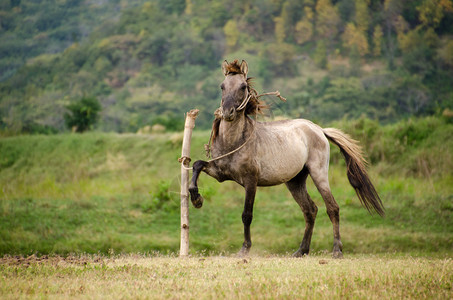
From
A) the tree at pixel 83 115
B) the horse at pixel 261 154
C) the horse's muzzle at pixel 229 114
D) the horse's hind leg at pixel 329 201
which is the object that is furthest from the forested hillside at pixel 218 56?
the horse's muzzle at pixel 229 114

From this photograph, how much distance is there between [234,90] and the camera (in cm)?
855

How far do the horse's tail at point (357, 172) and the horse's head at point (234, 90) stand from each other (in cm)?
261

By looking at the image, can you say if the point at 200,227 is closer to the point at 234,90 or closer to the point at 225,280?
the point at 234,90

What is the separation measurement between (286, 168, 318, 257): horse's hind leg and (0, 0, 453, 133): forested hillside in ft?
123

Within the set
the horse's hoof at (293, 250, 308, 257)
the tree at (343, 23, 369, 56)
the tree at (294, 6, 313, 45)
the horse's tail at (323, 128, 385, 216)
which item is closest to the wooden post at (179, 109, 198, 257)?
the horse's hoof at (293, 250, 308, 257)

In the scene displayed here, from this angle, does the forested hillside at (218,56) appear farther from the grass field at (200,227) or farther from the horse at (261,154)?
the horse at (261,154)

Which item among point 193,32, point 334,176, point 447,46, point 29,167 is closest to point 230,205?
point 334,176

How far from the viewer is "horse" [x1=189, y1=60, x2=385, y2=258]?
8.75 metres

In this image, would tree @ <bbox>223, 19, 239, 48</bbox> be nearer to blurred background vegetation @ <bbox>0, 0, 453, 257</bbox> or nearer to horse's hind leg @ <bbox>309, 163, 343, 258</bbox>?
blurred background vegetation @ <bbox>0, 0, 453, 257</bbox>

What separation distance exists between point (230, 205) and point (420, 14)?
50618 mm

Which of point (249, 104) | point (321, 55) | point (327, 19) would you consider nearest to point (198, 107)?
point (321, 55)

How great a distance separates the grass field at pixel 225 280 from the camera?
5691 millimetres

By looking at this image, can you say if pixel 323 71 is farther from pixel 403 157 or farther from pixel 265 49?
pixel 403 157

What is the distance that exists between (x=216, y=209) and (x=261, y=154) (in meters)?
7.16
